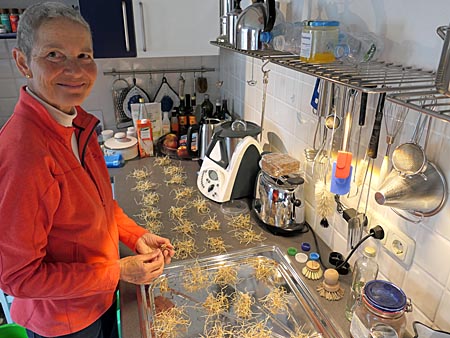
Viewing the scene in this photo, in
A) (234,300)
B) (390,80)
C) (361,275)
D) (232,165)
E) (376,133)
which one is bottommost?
(234,300)

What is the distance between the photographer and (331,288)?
99 cm

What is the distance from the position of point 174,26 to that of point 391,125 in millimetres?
1358

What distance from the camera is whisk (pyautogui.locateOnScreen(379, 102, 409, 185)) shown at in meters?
0.83

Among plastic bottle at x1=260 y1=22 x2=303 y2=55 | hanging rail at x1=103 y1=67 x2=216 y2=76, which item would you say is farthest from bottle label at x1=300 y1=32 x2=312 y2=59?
hanging rail at x1=103 y1=67 x2=216 y2=76

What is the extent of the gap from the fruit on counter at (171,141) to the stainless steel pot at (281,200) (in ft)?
2.77

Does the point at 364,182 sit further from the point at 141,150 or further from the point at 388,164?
the point at 141,150

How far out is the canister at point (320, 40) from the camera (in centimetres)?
82

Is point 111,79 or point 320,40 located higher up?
point 320,40

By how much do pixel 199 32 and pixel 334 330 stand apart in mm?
1576

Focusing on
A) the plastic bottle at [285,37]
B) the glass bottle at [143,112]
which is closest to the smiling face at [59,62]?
the plastic bottle at [285,37]

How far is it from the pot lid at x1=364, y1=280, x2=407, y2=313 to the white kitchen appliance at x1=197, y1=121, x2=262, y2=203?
2.40 ft

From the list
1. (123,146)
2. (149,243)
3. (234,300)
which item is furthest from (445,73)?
(123,146)

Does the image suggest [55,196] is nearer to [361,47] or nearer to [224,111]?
[361,47]

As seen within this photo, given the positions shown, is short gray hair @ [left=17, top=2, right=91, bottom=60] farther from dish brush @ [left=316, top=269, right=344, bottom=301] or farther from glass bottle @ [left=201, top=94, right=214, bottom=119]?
glass bottle @ [left=201, top=94, right=214, bottom=119]
